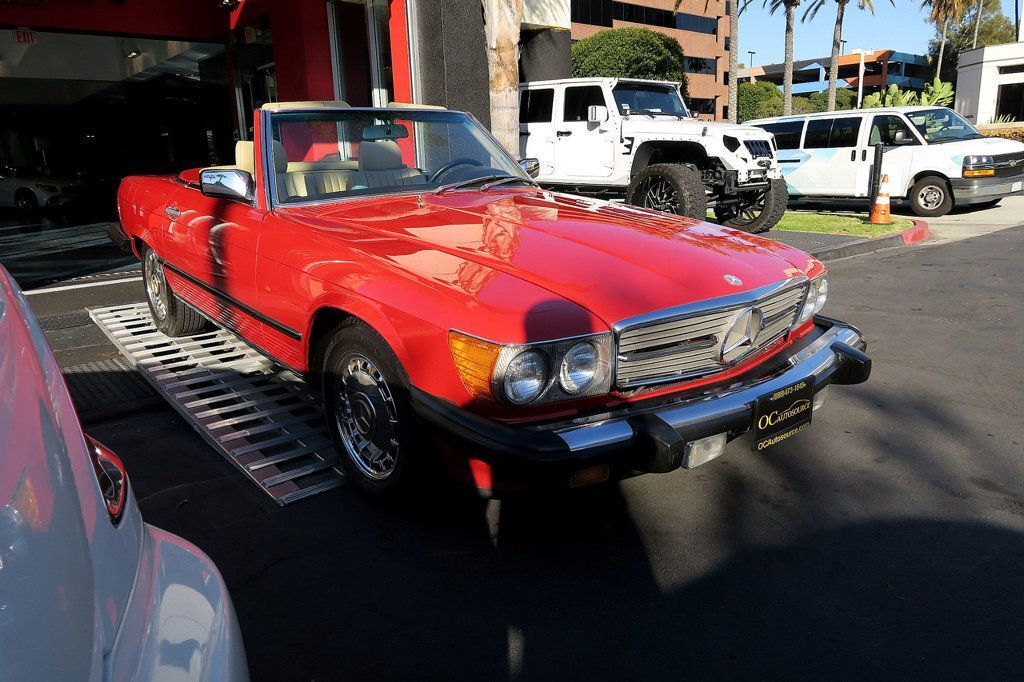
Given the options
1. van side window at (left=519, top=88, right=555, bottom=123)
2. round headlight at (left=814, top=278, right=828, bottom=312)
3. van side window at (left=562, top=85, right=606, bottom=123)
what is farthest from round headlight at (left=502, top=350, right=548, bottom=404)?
van side window at (left=519, top=88, right=555, bottom=123)

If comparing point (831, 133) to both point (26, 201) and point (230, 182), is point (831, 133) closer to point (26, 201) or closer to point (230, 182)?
point (230, 182)

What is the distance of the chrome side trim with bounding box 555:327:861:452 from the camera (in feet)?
7.84

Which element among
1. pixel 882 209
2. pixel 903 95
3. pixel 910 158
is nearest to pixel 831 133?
pixel 910 158

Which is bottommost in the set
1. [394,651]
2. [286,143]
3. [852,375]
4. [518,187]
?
[394,651]

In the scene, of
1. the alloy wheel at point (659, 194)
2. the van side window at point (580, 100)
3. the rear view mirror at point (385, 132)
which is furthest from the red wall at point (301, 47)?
the rear view mirror at point (385, 132)

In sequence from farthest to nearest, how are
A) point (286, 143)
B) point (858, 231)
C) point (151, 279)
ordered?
point (858, 231) < point (151, 279) < point (286, 143)

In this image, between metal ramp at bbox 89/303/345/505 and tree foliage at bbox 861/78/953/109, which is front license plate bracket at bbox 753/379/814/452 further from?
tree foliage at bbox 861/78/953/109

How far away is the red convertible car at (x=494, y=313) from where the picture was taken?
2.43m

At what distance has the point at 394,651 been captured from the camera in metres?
2.30

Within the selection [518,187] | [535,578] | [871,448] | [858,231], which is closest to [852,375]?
[871,448]

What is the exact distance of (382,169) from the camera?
409 cm

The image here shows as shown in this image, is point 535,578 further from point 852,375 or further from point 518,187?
point 518,187

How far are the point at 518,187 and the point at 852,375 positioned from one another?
2.01 metres

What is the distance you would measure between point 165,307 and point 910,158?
11.9m
